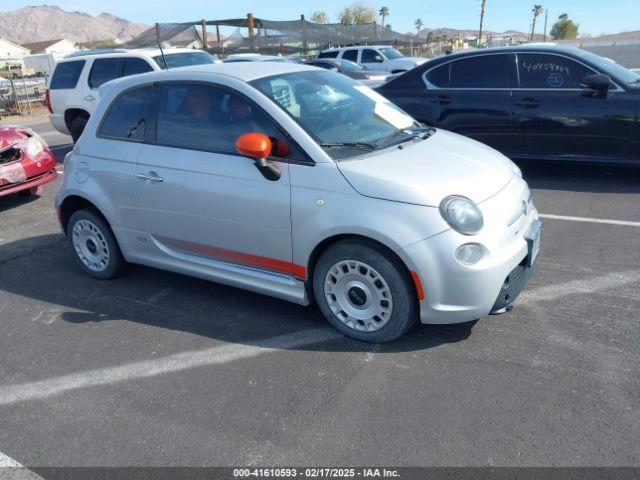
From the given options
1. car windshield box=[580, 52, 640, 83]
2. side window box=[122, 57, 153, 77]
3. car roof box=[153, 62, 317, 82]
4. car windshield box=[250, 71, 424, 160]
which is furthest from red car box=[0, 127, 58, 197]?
car windshield box=[580, 52, 640, 83]

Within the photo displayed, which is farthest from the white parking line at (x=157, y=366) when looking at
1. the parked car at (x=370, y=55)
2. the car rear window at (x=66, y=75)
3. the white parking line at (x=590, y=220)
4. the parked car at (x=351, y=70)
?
the parked car at (x=370, y=55)

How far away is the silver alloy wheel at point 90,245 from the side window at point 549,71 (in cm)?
523

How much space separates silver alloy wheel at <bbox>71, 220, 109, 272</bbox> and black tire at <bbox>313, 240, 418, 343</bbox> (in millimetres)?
2142

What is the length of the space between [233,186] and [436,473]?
2169 millimetres

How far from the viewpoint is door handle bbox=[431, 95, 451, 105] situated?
296 inches

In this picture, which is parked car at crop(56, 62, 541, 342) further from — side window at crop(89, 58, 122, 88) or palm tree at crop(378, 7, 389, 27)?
palm tree at crop(378, 7, 389, 27)

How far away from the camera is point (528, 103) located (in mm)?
6973

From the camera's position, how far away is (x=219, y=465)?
2.70 metres

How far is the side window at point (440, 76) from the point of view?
298 inches

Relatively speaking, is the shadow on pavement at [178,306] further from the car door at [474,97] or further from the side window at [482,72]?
the side window at [482,72]

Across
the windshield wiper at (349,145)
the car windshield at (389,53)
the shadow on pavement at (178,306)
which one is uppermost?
the windshield wiper at (349,145)

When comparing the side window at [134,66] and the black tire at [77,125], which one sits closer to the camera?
the side window at [134,66]

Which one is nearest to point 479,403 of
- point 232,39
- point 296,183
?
point 296,183

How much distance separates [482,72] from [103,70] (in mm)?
6875
